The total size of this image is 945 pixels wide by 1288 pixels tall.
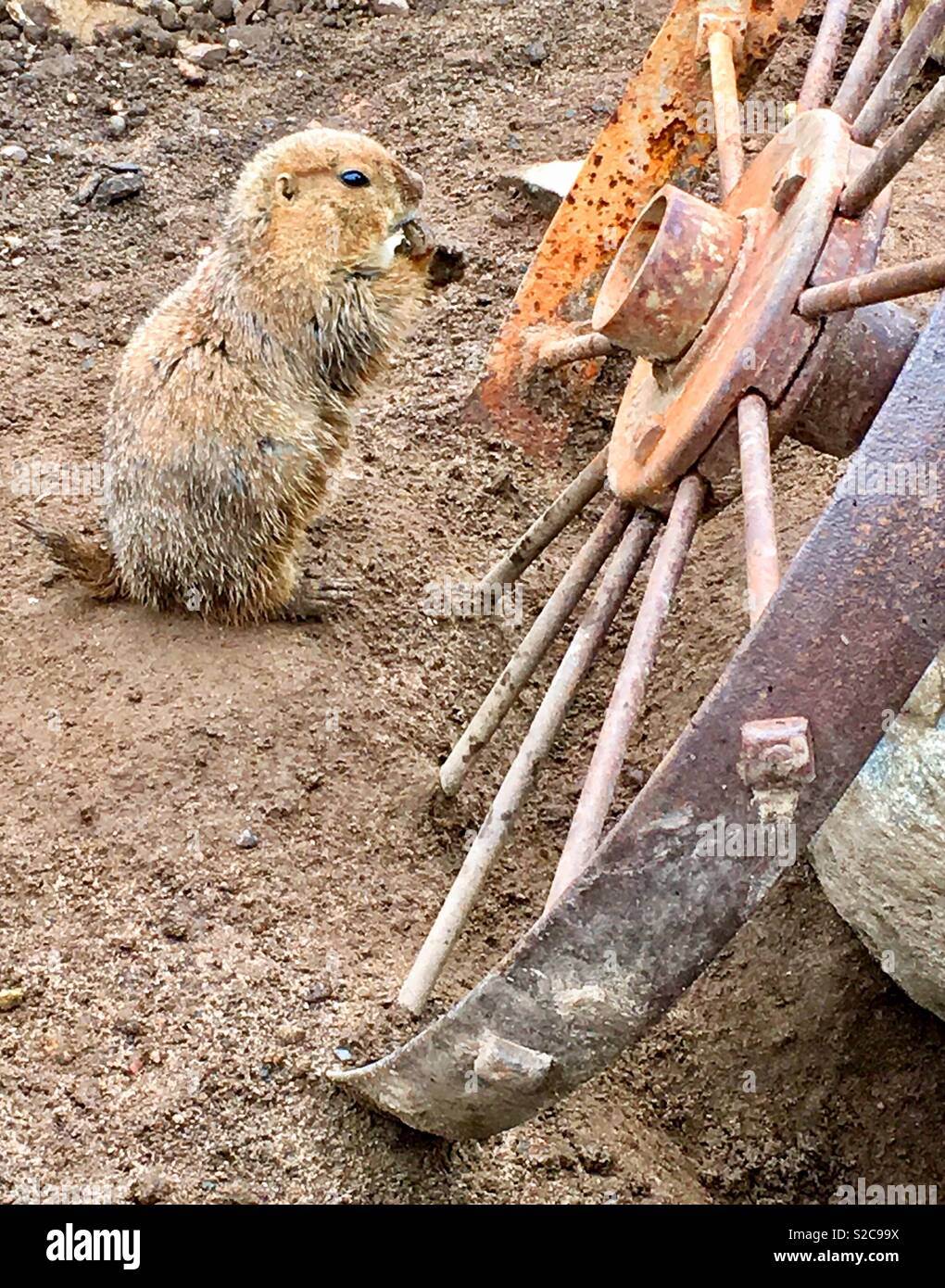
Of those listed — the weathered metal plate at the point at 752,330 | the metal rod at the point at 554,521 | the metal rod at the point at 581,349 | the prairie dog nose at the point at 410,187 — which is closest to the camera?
the weathered metal plate at the point at 752,330

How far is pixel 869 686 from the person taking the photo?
6.57ft

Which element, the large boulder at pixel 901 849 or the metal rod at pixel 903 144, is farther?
the large boulder at pixel 901 849

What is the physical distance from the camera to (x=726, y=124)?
3105 mm

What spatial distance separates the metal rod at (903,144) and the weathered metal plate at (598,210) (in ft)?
5.12

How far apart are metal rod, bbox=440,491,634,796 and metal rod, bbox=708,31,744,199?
26.8 inches

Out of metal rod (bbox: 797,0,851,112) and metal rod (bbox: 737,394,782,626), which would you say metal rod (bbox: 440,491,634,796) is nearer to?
metal rod (bbox: 737,394,782,626)

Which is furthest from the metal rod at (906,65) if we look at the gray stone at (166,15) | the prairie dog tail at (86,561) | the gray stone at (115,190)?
the gray stone at (166,15)

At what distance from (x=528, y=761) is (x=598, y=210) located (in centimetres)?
213

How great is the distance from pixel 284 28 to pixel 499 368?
2.56 meters

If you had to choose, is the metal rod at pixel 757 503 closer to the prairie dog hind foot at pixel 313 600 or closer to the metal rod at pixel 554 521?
the metal rod at pixel 554 521

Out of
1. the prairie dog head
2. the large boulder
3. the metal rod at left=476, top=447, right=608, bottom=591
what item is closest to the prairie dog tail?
the prairie dog head

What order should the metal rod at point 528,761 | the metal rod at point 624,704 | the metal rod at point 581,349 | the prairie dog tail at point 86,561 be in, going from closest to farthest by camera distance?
the metal rod at point 624,704 < the metal rod at point 528,761 < the metal rod at point 581,349 < the prairie dog tail at point 86,561

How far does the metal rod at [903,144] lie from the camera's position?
2.29 meters

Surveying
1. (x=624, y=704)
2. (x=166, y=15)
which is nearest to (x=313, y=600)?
(x=624, y=704)
